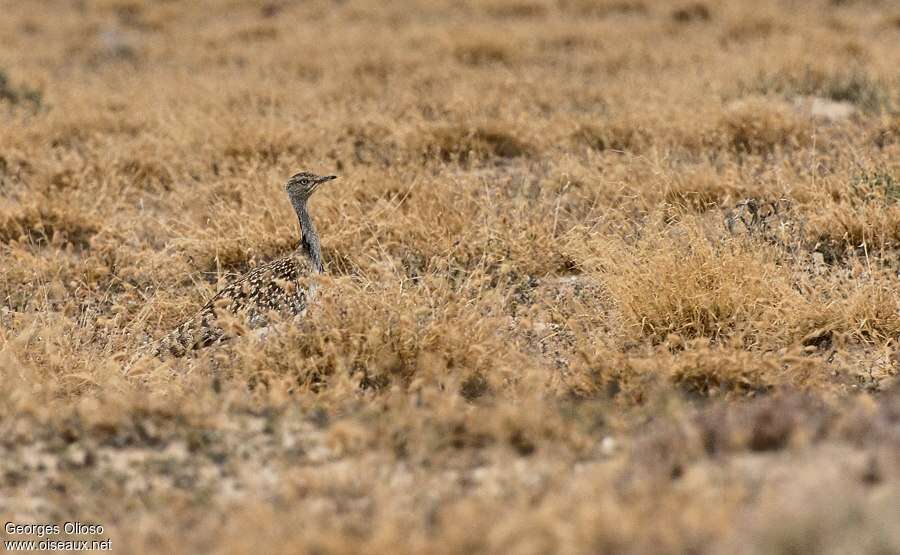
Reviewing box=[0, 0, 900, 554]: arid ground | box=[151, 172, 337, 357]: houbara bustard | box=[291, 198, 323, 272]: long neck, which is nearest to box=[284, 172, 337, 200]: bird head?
box=[291, 198, 323, 272]: long neck

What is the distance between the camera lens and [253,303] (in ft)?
17.0

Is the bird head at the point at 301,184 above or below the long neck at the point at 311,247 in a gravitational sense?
above

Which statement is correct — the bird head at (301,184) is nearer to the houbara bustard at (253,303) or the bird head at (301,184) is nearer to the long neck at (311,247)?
the long neck at (311,247)

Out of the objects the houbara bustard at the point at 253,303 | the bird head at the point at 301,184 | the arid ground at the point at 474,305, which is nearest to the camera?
the arid ground at the point at 474,305

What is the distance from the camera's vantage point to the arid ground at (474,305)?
3107mm

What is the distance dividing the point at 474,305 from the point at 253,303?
3.78 feet

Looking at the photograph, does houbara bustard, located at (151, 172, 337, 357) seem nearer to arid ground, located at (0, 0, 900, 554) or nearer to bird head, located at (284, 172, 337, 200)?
arid ground, located at (0, 0, 900, 554)

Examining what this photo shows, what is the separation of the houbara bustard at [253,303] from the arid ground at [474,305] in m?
0.14

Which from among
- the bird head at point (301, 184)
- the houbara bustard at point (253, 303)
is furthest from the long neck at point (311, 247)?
the bird head at point (301, 184)

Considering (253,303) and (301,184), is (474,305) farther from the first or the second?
(301,184)

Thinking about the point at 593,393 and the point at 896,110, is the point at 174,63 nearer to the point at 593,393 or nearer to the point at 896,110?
the point at 896,110

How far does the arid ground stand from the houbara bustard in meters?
0.14

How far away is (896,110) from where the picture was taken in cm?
862

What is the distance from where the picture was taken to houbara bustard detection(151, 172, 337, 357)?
5.08 meters
